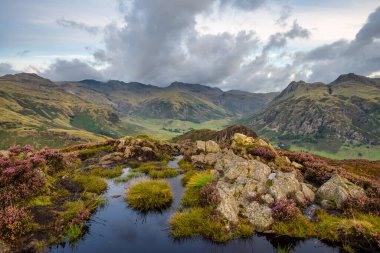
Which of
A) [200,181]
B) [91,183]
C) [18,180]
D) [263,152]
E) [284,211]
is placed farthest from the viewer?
[263,152]

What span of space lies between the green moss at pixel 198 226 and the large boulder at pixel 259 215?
2.07m

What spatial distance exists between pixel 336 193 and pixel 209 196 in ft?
30.8

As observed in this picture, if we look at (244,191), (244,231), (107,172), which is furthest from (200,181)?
(107,172)

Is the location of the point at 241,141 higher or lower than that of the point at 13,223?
higher

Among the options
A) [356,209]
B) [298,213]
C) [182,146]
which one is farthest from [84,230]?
[182,146]

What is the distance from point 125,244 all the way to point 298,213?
10832 millimetres

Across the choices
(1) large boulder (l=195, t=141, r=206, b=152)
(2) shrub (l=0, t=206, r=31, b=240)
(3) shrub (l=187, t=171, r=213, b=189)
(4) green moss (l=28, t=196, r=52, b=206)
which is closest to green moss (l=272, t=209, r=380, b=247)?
(3) shrub (l=187, t=171, r=213, b=189)

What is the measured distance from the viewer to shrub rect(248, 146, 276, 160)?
3259 cm

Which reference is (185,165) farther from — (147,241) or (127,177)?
(147,241)

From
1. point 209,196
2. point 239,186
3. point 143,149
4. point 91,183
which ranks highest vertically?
point 143,149

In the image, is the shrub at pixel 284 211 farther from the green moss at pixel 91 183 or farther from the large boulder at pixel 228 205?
the green moss at pixel 91 183

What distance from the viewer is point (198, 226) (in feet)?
55.0

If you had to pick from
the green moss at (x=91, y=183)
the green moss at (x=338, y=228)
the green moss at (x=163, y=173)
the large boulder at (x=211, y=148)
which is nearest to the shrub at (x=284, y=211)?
the green moss at (x=338, y=228)

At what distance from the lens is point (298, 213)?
17.9 meters
